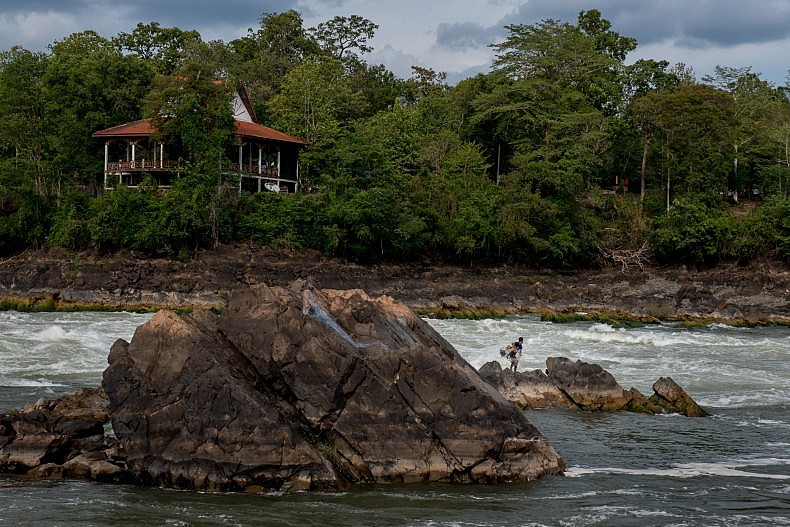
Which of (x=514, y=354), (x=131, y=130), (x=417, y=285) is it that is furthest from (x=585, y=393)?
(x=131, y=130)

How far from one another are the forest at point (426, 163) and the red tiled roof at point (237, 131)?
4.72ft

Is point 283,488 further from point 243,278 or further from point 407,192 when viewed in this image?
point 407,192

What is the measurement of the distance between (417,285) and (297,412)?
3318cm

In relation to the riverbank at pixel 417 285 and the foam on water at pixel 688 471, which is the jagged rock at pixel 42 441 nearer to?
the foam on water at pixel 688 471

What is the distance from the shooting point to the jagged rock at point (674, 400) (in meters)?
19.1

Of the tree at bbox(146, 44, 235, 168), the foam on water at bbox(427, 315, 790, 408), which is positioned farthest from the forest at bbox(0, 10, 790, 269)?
the foam on water at bbox(427, 315, 790, 408)

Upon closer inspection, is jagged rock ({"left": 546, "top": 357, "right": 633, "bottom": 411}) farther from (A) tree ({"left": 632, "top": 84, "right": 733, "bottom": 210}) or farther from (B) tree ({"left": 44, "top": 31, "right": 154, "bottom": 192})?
(B) tree ({"left": 44, "top": 31, "right": 154, "bottom": 192})

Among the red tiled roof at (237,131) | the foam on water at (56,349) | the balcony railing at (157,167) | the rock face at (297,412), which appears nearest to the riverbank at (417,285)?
the balcony railing at (157,167)

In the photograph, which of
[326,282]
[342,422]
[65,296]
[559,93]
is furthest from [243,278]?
[342,422]

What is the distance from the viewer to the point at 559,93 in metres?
57.1

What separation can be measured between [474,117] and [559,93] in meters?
5.62

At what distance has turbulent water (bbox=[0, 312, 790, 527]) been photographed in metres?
11.6

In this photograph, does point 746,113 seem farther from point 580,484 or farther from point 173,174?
point 580,484

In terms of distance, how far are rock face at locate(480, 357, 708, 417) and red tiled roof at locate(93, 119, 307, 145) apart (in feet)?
115
